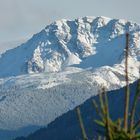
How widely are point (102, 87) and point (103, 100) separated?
29cm

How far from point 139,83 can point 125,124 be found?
1222 millimetres

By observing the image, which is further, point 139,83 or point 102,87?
point 102,87

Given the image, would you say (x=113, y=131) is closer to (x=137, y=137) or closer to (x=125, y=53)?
(x=137, y=137)

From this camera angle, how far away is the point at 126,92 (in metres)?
15.8

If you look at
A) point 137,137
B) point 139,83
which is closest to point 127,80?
point 139,83

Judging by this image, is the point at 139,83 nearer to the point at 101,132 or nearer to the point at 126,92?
the point at 126,92

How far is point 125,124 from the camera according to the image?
53.0 ft

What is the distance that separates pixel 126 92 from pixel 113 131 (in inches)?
33.1

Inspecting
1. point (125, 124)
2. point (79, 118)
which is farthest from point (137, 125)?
point (79, 118)

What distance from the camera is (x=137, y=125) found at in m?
16.1

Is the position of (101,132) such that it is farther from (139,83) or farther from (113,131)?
(139,83)

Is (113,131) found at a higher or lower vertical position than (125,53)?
lower

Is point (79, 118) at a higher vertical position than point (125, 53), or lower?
lower

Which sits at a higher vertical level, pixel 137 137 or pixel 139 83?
pixel 139 83
